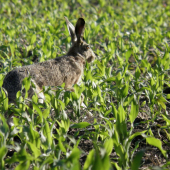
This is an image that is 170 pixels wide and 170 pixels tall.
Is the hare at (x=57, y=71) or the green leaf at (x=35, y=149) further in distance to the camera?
the hare at (x=57, y=71)

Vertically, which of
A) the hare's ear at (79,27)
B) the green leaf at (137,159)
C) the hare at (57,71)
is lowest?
the green leaf at (137,159)

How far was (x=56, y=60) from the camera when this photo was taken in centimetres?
455

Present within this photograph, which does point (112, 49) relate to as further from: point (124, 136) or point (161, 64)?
point (124, 136)

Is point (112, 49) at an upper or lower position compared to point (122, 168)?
upper

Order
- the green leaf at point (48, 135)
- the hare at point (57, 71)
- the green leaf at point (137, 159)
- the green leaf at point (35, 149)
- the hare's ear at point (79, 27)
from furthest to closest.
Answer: the hare's ear at point (79, 27)
the hare at point (57, 71)
the green leaf at point (48, 135)
the green leaf at point (35, 149)
the green leaf at point (137, 159)

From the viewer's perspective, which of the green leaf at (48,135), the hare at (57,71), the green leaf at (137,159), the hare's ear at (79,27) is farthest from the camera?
the hare's ear at (79,27)

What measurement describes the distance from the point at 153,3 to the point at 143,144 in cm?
1018

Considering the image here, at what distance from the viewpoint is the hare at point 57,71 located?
388 centimetres

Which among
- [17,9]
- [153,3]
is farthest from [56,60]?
[153,3]

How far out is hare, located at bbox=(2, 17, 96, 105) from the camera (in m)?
3.88

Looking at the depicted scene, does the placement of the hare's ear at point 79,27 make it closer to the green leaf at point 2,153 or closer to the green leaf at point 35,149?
the green leaf at point 35,149

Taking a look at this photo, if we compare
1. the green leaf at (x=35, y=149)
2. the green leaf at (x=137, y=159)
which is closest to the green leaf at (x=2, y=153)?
the green leaf at (x=35, y=149)

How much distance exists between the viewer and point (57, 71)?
436cm

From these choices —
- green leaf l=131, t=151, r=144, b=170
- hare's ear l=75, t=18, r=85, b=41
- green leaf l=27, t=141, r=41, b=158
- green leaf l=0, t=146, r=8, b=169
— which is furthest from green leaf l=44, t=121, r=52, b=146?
hare's ear l=75, t=18, r=85, b=41
